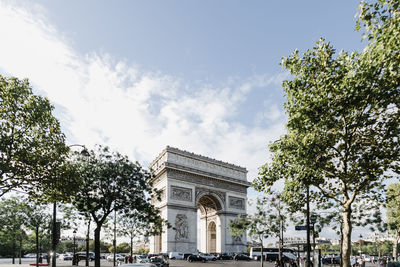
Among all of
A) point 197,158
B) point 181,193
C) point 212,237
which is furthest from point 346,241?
point 212,237

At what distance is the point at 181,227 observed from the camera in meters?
47.9

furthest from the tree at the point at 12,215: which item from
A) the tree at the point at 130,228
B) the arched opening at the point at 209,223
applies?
the arched opening at the point at 209,223

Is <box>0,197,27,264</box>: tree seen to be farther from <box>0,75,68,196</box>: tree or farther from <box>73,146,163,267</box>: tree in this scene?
<box>0,75,68,196</box>: tree

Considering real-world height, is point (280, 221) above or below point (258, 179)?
below

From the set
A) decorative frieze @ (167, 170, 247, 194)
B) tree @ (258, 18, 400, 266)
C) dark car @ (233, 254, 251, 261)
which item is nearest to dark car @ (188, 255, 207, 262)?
dark car @ (233, 254, 251, 261)

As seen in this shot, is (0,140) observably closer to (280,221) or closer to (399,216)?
(280,221)

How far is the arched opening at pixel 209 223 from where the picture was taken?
2208 inches

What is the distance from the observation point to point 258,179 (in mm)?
17297

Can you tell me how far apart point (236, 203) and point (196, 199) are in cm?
972

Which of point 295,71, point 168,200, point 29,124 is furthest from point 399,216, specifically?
point 29,124

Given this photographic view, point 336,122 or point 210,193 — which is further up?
point 336,122

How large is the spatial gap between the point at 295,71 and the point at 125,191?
19.1 m

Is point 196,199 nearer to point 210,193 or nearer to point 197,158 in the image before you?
point 210,193

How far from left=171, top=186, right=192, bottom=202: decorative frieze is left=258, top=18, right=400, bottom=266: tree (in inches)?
1325
